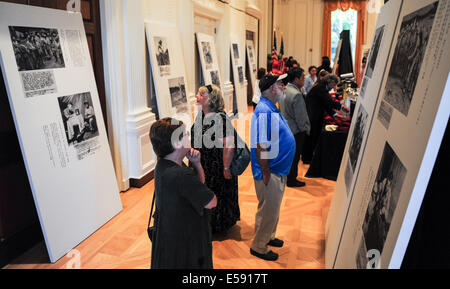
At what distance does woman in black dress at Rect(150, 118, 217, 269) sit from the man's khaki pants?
104cm

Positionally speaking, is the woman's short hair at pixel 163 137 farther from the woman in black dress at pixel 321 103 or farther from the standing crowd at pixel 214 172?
the woman in black dress at pixel 321 103

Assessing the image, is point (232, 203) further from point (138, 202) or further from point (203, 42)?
point (203, 42)

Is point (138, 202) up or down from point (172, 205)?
down

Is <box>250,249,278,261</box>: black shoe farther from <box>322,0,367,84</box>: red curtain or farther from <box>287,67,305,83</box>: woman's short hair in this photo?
<box>322,0,367,84</box>: red curtain

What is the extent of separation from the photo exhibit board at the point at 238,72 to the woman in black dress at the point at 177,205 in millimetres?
7751

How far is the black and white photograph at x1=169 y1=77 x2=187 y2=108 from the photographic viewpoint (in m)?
5.76

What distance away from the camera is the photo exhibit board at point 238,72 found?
9.64 m

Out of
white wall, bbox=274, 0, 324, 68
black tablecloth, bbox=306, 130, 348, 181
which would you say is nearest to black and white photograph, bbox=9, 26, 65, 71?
black tablecloth, bbox=306, 130, 348, 181

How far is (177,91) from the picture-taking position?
5.91 metres

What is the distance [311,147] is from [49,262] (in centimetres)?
440

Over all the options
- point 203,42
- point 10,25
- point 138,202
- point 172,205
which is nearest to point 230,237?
point 138,202

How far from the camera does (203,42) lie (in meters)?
7.73

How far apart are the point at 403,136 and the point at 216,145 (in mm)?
2280

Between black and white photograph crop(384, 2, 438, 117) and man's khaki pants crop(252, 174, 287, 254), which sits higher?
black and white photograph crop(384, 2, 438, 117)
